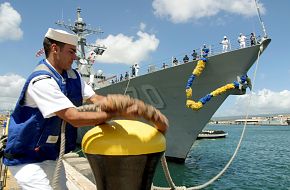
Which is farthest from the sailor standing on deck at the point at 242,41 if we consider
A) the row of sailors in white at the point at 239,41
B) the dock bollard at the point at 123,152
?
the dock bollard at the point at 123,152

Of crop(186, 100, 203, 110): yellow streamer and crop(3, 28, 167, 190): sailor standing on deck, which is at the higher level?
crop(186, 100, 203, 110): yellow streamer

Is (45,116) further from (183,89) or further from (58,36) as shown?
(183,89)

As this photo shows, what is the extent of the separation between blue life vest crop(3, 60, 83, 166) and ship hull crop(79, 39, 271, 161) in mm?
12029

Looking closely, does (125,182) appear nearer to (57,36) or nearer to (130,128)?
(130,128)

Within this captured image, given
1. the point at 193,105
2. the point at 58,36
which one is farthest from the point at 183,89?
the point at 58,36

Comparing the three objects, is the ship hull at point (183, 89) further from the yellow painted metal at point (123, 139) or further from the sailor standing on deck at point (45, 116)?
the sailor standing on deck at point (45, 116)

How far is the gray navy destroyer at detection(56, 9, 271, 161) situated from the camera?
13.1 m

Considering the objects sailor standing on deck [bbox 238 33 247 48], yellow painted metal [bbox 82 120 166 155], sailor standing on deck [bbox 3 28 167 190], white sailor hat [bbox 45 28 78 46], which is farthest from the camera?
sailor standing on deck [bbox 238 33 247 48]

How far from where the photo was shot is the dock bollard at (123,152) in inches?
69.5

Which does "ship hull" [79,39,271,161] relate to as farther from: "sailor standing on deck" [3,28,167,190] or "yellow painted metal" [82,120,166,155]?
"sailor standing on deck" [3,28,167,190]

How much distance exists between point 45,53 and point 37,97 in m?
0.41

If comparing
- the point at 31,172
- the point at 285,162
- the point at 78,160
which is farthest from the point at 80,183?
the point at 285,162

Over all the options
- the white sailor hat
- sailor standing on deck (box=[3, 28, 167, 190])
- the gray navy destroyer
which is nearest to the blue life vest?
sailor standing on deck (box=[3, 28, 167, 190])

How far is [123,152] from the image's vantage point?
5.77 feet
